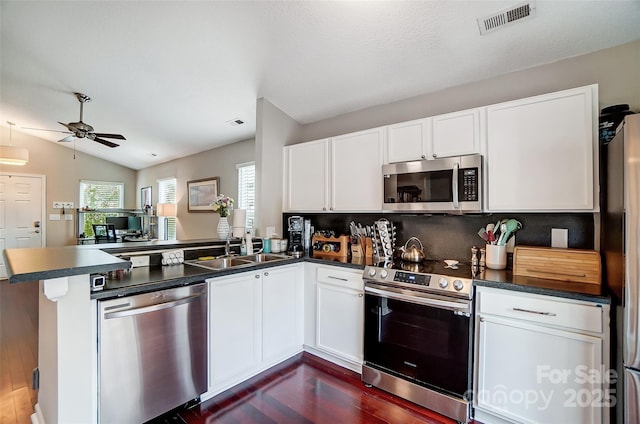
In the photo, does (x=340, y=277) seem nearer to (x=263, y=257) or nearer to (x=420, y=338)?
(x=420, y=338)

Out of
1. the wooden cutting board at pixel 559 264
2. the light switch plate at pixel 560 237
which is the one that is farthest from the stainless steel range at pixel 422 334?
the light switch plate at pixel 560 237

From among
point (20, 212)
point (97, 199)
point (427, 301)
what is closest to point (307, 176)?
point (427, 301)

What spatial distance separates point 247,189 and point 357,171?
262cm

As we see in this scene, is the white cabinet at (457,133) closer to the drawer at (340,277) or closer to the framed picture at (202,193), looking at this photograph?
the drawer at (340,277)

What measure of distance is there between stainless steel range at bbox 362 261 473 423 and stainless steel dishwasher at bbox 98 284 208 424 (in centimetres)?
126

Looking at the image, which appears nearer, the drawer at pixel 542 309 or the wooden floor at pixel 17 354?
the drawer at pixel 542 309

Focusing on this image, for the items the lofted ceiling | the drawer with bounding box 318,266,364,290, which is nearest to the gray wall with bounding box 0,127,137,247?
the lofted ceiling

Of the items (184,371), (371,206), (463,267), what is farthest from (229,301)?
(463,267)

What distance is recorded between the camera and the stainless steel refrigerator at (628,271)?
127 cm

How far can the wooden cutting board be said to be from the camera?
69.2 inches

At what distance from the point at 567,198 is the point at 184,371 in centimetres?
276

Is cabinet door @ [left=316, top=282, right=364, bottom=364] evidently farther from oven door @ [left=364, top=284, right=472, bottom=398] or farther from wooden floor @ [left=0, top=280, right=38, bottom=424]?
wooden floor @ [left=0, top=280, right=38, bottom=424]

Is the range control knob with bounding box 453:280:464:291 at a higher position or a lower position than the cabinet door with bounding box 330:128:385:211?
lower

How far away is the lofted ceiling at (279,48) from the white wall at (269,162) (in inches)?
6.5
